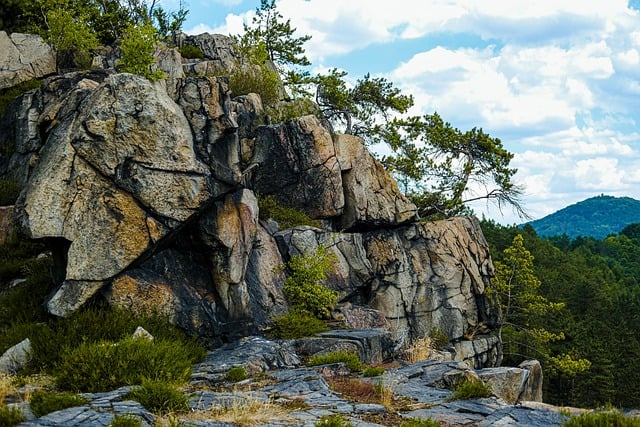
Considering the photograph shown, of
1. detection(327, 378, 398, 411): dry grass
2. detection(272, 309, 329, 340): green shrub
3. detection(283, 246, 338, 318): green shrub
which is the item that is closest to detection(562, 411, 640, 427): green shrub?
detection(327, 378, 398, 411): dry grass

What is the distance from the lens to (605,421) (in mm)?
8586

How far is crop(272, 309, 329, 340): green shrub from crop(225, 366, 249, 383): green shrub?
446 centimetres

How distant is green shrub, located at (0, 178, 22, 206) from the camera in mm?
21016

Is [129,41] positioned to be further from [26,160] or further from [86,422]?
[86,422]

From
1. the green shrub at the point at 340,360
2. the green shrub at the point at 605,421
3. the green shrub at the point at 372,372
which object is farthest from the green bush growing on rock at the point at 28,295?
the green shrub at the point at 605,421

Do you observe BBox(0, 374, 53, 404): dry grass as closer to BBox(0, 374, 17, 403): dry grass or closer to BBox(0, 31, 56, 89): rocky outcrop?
BBox(0, 374, 17, 403): dry grass

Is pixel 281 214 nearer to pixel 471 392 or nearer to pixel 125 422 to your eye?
pixel 471 392

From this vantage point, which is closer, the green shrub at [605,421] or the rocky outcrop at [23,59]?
the green shrub at [605,421]

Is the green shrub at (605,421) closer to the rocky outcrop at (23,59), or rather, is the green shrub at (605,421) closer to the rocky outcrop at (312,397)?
the rocky outcrop at (312,397)

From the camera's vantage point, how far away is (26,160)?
2228cm

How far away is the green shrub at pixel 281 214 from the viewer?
77.0 ft

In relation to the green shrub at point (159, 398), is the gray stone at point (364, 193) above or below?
above

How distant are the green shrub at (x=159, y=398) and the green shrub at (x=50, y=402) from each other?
2.78 ft

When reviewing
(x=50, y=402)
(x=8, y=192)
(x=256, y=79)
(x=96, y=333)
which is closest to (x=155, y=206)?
(x=96, y=333)
